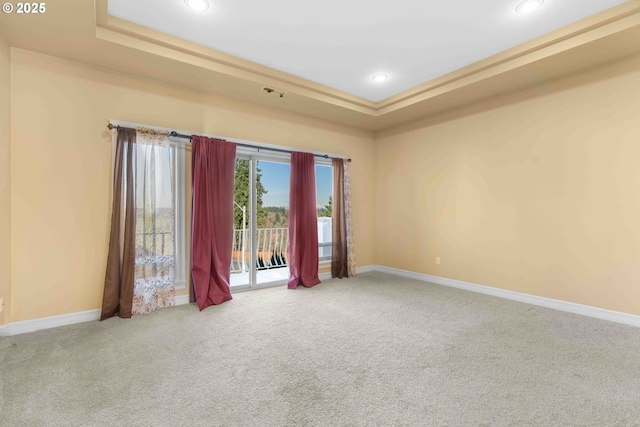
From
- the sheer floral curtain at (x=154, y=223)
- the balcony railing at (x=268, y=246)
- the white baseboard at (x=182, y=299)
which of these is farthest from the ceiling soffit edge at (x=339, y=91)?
the white baseboard at (x=182, y=299)

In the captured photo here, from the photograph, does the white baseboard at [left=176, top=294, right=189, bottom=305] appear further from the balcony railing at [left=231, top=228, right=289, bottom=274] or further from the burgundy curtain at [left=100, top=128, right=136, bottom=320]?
the balcony railing at [left=231, top=228, right=289, bottom=274]

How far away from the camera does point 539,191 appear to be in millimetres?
3543

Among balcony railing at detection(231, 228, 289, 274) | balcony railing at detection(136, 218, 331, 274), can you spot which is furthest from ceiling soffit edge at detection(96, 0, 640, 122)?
balcony railing at detection(231, 228, 289, 274)

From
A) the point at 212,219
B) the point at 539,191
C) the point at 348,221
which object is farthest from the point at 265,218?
the point at 539,191

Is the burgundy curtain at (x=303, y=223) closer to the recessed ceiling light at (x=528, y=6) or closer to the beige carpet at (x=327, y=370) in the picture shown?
the beige carpet at (x=327, y=370)

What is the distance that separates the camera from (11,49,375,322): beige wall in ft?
8.98

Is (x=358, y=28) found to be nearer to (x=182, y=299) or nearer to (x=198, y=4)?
(x=198, y=4)

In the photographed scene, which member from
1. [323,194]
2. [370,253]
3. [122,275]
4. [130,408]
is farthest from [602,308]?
[122,275]

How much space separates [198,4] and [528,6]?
281cm

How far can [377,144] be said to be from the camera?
566 cm

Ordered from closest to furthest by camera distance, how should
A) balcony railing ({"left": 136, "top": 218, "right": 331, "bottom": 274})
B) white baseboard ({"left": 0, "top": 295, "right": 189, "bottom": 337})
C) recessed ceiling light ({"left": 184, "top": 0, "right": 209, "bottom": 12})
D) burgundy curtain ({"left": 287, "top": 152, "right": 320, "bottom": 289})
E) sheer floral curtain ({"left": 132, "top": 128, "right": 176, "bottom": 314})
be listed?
recessed ceiling light ({"left": 184, "top": 0, "right": 209, "bottom": 12}) < white baseboard ({"left": 0, "top": 295, "right": 189, "bottom": 337}) < sheer floral curtain ({"left": 132, "top": 128, "right": 176, "bottom": 314}) < burgundy curtain ({"left": 287, "top": 152, "right": 320, "bottom": 289}) < balcony railing ({"left": 136, "top": 218, "right": 331, "bottom": 274})

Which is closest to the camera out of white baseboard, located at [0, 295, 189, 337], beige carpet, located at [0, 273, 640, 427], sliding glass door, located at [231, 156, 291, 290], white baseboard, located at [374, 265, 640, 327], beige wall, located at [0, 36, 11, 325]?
beige carpet, located at [0, 273, 640, 427]

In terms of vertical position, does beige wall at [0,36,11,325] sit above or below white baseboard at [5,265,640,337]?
above

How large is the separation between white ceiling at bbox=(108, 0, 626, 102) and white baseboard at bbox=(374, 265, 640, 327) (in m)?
2.93
